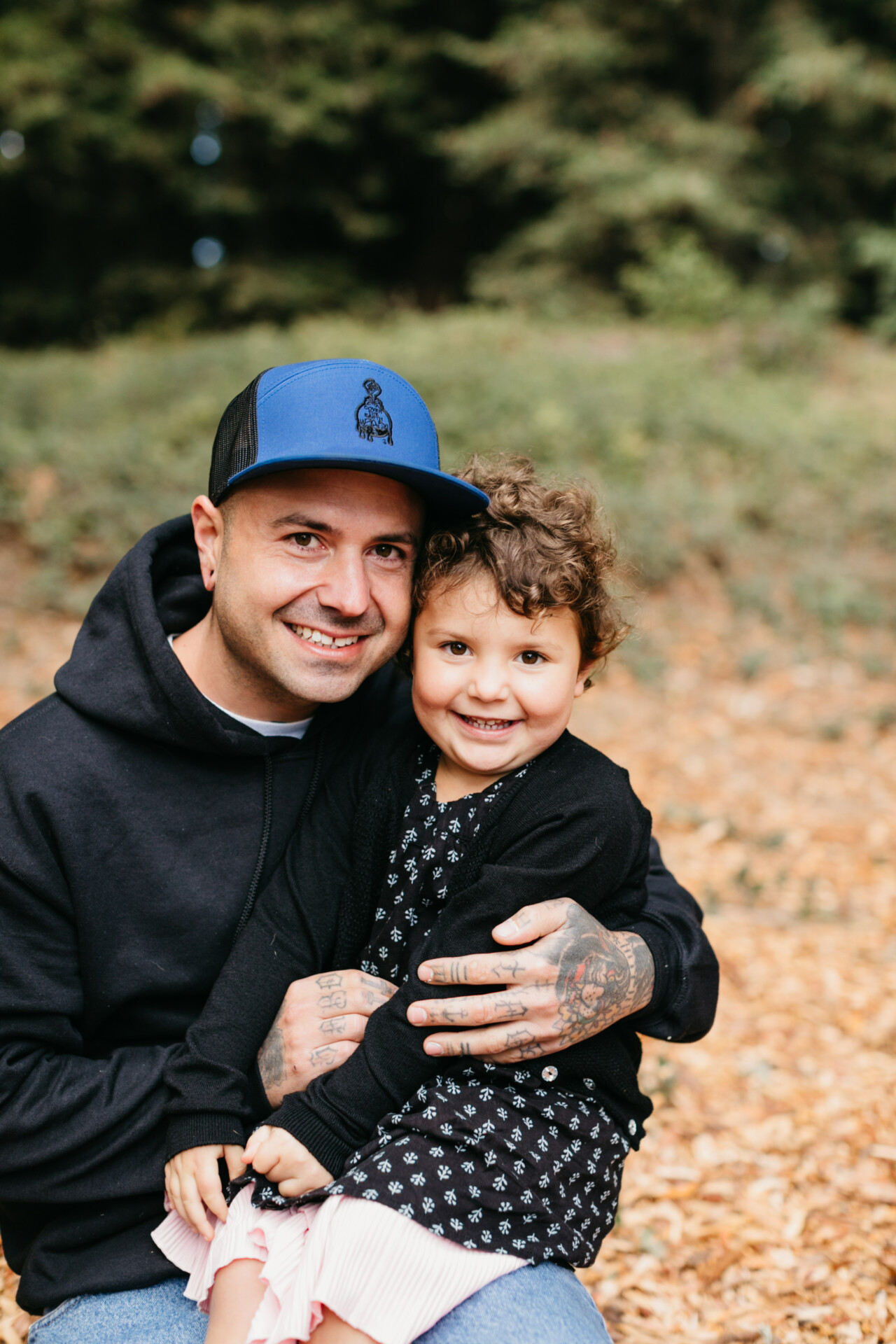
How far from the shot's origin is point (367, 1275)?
63.7 inches

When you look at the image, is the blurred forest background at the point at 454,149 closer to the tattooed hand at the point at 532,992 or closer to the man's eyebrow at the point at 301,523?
the man's eyebrow at the point at 301,523

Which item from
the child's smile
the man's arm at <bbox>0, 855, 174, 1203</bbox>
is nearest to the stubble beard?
the child's smile

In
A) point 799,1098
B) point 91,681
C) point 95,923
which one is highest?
point 91,681

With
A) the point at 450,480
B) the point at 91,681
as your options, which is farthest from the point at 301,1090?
the point at 450,480

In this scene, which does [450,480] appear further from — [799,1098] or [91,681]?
[799,1098]

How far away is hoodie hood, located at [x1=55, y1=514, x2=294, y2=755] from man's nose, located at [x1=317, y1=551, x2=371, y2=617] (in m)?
0.33

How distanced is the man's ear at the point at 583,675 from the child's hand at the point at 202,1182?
1.13m

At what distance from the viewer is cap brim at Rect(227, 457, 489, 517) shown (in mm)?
1942

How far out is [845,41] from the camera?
14.2 metres

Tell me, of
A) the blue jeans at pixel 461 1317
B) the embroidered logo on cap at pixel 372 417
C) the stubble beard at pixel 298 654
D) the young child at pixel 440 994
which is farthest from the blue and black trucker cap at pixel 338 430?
the blue jeans at pixel 461 1317

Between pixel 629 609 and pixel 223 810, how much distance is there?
1.18 m

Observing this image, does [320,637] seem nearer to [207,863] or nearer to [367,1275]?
[207,863]

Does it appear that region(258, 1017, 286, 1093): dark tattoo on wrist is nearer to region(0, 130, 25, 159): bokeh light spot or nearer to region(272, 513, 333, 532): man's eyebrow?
region(272, 513, 333, 532): man's eyebrow

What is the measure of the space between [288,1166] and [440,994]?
0.39 meters
